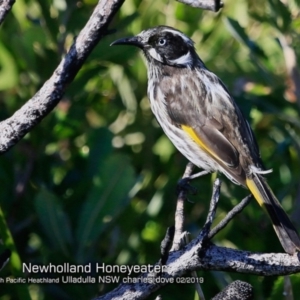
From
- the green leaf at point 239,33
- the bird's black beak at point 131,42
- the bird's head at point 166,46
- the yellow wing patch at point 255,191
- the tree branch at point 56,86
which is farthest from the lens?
the bird's head at point 166,46

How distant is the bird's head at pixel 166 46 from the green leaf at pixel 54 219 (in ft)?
3.64

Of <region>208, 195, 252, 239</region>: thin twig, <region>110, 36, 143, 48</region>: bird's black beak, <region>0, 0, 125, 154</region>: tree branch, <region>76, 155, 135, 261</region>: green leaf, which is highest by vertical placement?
<region>0, 0, 125, 154</region>: tree branch

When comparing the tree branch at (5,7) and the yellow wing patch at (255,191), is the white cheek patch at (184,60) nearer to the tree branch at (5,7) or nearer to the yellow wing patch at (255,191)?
the yellow wing patch at (255,191)

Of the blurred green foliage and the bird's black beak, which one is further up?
the bird's black beak

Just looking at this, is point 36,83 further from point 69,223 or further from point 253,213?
point 253,213

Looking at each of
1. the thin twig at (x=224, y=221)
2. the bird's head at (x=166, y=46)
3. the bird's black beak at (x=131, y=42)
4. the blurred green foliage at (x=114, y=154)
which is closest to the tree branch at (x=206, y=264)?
the thin twig at (x=224, y=221)

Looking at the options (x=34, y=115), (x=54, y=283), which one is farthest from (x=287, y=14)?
(x=34, y=115)

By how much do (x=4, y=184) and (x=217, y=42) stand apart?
5.64 feet

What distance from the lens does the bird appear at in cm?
411

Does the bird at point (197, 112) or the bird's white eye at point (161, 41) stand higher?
the bird's white eye at point (161, 41)

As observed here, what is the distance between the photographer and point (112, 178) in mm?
3754

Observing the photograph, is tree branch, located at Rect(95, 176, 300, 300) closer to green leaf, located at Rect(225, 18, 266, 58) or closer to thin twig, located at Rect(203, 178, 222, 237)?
thin twig, located at Rect(203, 178, 222, 237)

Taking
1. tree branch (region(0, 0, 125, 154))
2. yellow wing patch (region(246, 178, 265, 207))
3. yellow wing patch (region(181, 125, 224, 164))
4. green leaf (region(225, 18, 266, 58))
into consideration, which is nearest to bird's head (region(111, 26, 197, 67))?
green leaf (region(225, 18, 266, 58))

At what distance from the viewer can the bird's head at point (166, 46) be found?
4.39 metres
